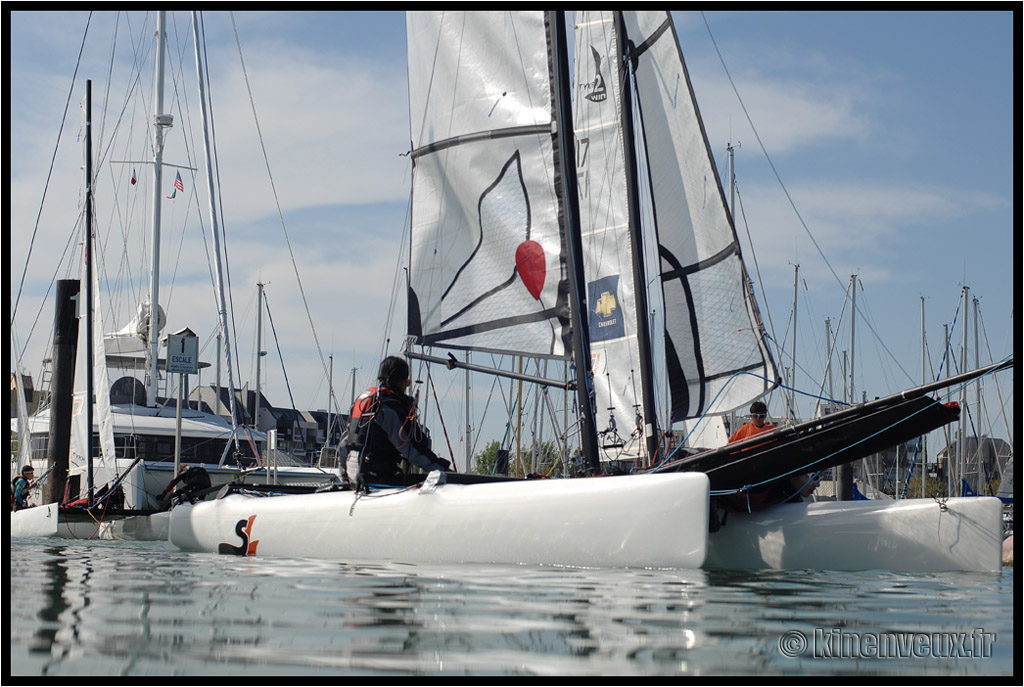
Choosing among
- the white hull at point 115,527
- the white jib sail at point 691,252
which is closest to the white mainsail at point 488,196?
Result: the white jib sail at point 691,252

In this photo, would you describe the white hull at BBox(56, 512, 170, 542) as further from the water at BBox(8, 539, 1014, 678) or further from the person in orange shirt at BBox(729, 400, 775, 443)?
the person in orange shirt at BBox(729, 400, 775, 443)

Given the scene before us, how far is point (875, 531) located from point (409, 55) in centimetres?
752

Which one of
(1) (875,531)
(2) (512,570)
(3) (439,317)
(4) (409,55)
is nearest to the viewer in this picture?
(2) (512,570)

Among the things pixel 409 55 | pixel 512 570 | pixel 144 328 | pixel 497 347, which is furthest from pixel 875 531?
pixel 144 328

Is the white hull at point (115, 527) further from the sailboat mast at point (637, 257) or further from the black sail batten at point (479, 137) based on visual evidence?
the sailboat mast at point (637, 257)

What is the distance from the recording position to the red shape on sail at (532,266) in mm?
9695

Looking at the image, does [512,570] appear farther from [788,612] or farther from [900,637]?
[900,637]

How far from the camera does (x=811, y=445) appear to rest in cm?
676

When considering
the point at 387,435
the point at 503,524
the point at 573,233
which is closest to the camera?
the point at 503,524

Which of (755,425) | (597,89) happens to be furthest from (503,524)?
(597,89)

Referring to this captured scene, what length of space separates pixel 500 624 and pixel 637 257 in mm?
7128

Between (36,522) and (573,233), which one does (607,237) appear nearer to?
(573,233)

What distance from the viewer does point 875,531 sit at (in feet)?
21.3

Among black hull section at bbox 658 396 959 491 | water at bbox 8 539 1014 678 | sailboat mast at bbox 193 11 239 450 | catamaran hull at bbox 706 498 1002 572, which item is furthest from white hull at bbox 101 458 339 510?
water at bbox 8 539 1014 678
